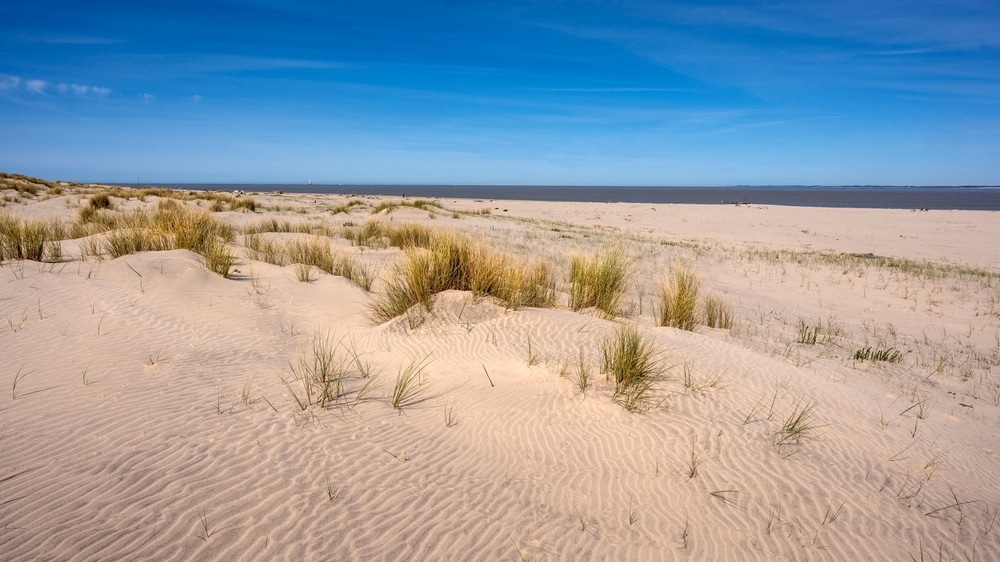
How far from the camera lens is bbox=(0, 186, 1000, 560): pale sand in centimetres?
221

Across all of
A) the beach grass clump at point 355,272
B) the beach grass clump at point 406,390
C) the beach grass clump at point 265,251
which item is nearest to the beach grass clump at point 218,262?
the beach grass clump at point 265,251

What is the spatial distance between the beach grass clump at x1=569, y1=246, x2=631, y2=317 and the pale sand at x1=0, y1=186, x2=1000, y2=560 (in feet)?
2.04

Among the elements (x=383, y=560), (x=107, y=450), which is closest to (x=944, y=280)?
(x=383, y=560)

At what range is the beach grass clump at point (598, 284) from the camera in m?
6.43

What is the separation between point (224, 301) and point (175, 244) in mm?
3357

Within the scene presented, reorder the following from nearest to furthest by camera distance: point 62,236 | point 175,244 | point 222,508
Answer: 1. point 222,508
2. point 175,244
3. point 62,236

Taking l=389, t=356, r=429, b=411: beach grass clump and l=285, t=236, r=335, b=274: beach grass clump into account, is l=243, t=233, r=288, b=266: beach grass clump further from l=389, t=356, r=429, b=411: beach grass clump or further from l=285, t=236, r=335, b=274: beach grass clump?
l=389, t=356, r=429, b=411: beach grass clump

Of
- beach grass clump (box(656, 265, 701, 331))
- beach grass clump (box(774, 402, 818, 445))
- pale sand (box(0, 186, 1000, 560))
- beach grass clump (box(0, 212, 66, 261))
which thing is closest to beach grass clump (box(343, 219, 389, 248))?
beach grass clump (box(0, 212, 66, 261))

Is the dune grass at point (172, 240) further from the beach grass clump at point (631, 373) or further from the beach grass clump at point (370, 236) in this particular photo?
the beach grass clump at point (631, 373)

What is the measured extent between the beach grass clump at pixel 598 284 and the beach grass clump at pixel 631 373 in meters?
2.23

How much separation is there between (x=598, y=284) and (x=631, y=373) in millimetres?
2796

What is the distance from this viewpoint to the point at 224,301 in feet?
18.2

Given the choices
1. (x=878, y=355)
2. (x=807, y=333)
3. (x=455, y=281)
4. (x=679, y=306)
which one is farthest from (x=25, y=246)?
(x=878, y=355)

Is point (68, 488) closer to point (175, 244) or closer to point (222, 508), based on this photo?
point (222, 508)
